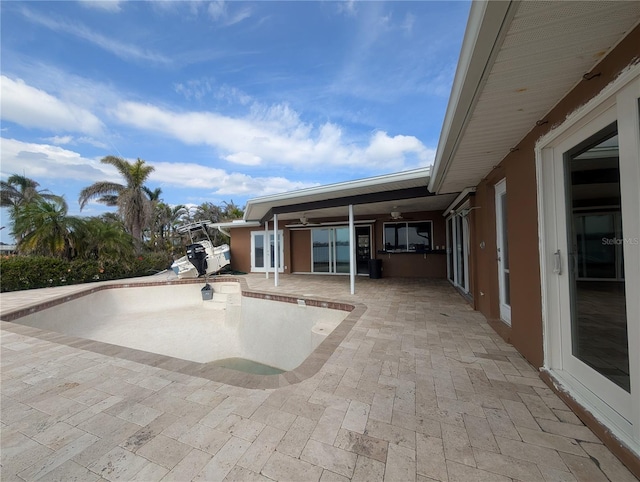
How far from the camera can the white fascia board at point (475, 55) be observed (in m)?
1.14

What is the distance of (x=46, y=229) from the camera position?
8672 millimetres

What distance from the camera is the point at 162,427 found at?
172 centimetres

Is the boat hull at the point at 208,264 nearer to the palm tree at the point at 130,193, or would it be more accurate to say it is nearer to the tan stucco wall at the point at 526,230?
the palm tree at the point at 130,193

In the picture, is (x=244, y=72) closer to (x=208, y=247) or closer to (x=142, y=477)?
(x=208, y=247)

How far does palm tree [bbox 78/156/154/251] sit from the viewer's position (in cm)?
1463

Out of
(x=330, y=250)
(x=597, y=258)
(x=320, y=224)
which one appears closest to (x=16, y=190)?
(x=320, y=224)

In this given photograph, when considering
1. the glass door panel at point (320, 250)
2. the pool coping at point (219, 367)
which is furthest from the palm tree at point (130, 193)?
the glass door panel at point (320, 250)

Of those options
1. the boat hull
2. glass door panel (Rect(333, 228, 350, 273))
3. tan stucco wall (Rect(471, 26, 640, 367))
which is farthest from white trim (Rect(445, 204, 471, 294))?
the boat hull

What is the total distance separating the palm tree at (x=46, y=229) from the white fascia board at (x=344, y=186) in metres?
7.44

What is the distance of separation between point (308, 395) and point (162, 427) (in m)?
1.04

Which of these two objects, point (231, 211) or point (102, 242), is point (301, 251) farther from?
point (231, 211)

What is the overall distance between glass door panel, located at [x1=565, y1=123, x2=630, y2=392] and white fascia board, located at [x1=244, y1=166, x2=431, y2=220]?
2.80 m

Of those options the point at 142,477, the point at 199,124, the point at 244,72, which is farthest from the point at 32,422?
the point at 199,124

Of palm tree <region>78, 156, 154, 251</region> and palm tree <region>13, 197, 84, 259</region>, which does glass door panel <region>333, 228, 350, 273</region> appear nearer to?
palm tree <region>13, 197, 84, 259</region>
